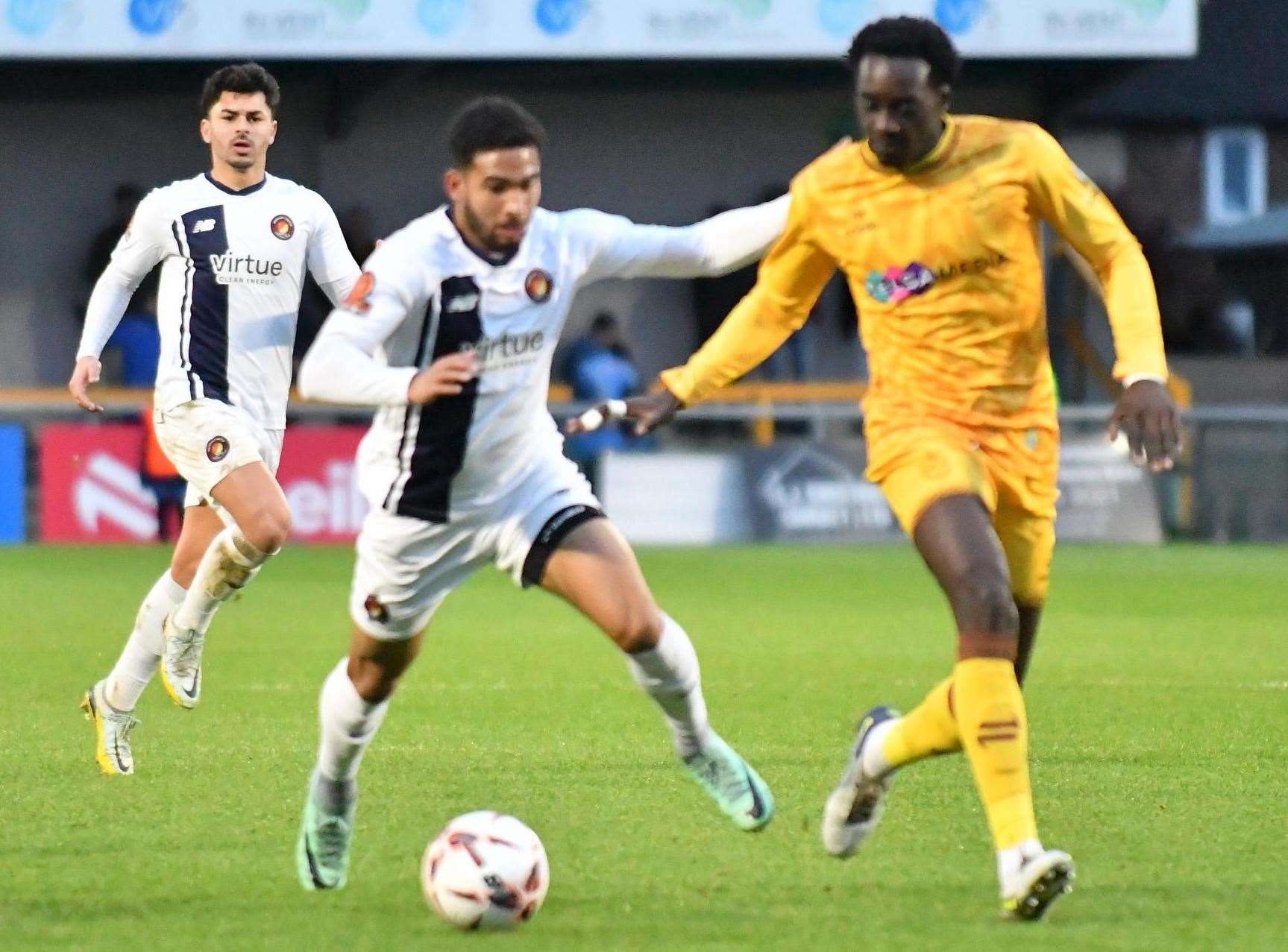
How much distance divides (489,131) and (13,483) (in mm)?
14844

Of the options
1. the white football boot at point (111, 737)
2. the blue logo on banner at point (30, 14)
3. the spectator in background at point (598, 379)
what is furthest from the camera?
the spectator in background at point (598, 379)

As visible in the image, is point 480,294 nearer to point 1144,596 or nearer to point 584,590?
point 584,590

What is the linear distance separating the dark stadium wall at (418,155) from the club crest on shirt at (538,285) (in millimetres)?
16282

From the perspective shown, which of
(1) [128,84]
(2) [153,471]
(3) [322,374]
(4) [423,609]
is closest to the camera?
(3) [322,374]

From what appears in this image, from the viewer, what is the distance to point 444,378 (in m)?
5.49

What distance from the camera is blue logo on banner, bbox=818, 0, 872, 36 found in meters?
20.1

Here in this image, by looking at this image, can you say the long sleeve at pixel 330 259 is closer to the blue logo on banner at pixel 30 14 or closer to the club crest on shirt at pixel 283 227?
the club crest on shirt at pixel 283 227

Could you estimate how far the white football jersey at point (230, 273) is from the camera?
8.47m

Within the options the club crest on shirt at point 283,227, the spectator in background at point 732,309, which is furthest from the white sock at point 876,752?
the spectator in background at point 732,309

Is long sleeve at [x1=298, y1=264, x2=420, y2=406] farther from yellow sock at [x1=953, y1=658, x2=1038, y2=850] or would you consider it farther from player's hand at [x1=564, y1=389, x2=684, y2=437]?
yellow sock at [x1=953, y1=658, x2=1038, y2=850]

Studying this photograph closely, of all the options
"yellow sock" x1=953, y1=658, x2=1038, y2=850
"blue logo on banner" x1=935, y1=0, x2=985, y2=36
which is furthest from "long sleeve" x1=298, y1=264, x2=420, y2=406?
"blue logo on banner" x1=935, y1=0, x2=985, y2=36

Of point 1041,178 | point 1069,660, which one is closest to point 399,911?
point 1041,178

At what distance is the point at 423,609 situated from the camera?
19.8 feet

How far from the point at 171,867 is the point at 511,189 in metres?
2.00
